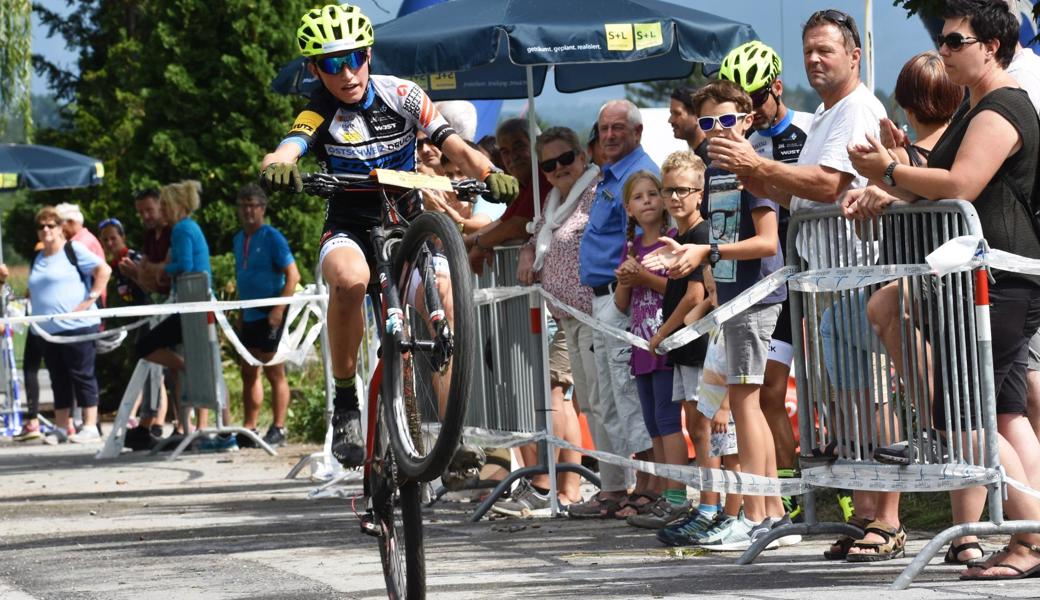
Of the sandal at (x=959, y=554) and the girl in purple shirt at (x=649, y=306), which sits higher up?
the girl in purple shirt at (x=649, y=306)

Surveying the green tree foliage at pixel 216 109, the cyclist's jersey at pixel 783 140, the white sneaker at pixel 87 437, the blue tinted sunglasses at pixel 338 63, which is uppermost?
the green tree foliage at pixel 216 109

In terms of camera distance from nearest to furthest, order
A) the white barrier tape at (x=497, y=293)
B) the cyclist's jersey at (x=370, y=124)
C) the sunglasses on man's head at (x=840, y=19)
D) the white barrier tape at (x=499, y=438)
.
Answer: the cyclist's jersey at (x=370, y=124)
the sunglasses on man's head at (x=840, y=19)
the white barrier tape at (x=499, y=438)
the white barrier tape at (x=497, y=293)

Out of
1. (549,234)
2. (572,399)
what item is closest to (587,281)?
(549,234)

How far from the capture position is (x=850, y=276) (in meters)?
6.44

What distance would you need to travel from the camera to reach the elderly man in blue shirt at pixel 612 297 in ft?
29.6

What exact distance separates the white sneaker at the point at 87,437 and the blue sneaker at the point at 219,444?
7.47 feet

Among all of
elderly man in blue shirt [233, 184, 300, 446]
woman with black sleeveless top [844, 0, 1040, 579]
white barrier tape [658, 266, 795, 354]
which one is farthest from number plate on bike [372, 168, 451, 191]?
elderly man in blue shirt [233, 184, 300, 446]

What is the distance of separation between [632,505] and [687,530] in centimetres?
131

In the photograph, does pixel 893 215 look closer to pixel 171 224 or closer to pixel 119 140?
pixel 171 224

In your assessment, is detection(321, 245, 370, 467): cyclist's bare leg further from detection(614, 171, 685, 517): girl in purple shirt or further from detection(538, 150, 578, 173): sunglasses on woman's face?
detection(538, 150, 578, 173): sunglasses on woman's face

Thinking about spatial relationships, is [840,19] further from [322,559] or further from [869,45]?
[869,45]

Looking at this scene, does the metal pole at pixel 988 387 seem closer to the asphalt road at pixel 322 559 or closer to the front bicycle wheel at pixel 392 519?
the asphalt road at pixel 322 559

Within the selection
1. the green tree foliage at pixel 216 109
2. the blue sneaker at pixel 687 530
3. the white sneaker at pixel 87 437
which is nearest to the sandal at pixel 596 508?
the blue sneaker at pixel 687 530

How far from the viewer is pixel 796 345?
6.88 meters
